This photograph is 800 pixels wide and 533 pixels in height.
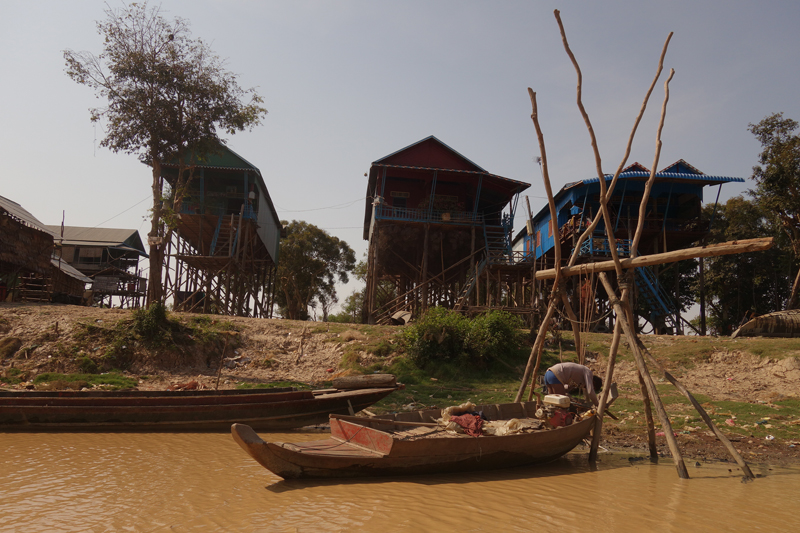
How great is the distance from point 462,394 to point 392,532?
859 centimetres

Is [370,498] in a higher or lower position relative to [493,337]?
lower

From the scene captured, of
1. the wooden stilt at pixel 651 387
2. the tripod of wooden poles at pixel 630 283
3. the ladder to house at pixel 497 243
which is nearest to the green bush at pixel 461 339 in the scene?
the tripod of wooden poles at pixel 630 283

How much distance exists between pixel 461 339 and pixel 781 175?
16.9 meters

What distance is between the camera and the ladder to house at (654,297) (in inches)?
869

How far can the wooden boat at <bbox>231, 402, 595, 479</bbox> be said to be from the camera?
595cm

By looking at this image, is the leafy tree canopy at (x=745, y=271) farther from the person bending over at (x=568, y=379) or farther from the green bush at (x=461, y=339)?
the person bending over at (x=568, y=379)

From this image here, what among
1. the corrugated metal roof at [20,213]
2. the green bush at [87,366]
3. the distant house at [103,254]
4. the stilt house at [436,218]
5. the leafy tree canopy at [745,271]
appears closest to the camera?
the green bush at [87,366]

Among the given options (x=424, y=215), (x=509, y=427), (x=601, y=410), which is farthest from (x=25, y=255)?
(x=601, y=410)

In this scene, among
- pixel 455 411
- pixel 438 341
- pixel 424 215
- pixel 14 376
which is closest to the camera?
pixel 455 411

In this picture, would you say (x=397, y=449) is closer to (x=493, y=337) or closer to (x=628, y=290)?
(x=628, y=290)

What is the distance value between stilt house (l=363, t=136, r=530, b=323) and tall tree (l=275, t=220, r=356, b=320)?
36.8 feet

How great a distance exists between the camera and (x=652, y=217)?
24.9 meters

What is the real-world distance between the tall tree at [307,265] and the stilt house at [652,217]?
17.6 metres

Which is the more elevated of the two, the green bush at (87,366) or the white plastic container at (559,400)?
the white plastic container at (559,400)
